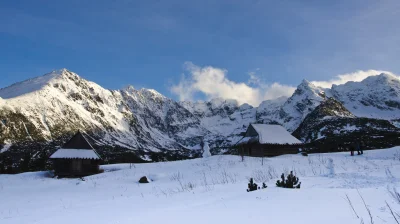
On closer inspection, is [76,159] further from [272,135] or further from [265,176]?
[265,176]

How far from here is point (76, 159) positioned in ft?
131

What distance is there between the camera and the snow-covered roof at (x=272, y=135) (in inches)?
1858

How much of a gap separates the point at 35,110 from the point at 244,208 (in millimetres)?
211003

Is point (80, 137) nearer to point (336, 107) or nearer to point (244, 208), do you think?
point (244, 208)

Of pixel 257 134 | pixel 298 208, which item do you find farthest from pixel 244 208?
pixel 257 134

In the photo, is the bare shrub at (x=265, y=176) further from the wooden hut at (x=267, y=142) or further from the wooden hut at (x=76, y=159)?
the wooden hut at (x=267, y=142)

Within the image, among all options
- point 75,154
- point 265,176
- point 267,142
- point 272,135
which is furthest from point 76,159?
point 265,176

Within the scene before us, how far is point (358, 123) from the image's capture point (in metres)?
133

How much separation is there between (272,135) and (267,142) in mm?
2595

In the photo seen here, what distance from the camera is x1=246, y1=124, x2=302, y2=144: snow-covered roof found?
47.2m

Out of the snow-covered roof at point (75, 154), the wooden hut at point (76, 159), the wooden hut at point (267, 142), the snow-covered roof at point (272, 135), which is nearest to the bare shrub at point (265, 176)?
the wooden hut at point (76, 159)

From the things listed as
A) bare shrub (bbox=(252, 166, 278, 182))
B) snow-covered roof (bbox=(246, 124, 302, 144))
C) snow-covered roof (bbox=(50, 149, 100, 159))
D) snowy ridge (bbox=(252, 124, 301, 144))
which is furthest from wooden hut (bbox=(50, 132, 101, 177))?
bare shrub (bbox=(252, 166, 278, 182))

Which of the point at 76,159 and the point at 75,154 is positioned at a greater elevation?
the point at 75,154

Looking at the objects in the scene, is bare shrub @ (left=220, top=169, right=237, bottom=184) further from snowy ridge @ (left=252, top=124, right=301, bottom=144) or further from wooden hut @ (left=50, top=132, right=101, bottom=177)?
snowy ridge @ (left=252, top=124, right=301, bottom=144)
